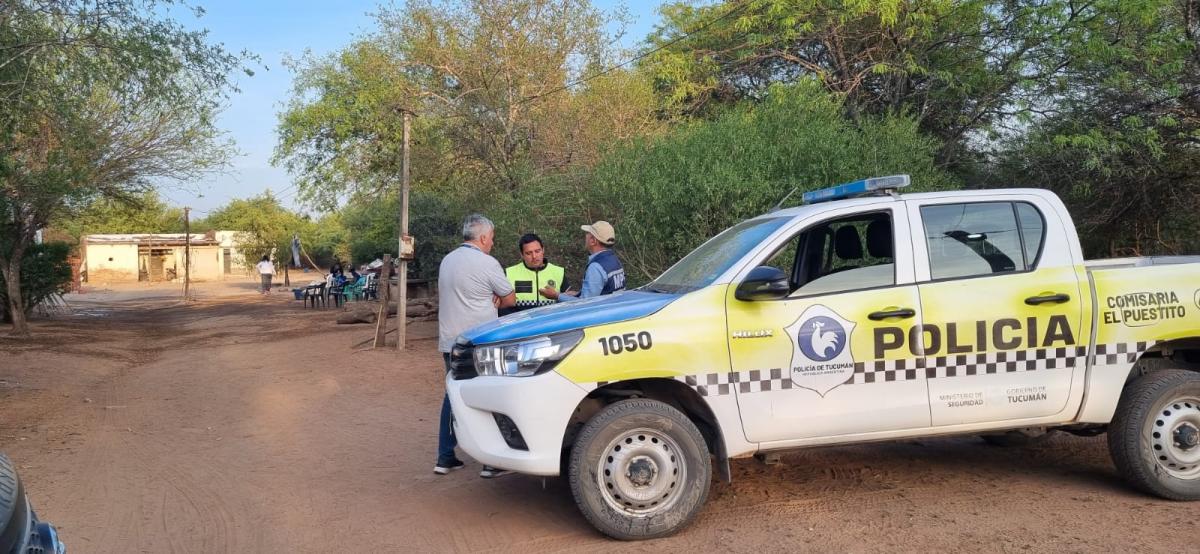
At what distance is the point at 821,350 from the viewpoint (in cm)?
525

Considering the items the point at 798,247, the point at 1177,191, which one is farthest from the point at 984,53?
the point at 798,247

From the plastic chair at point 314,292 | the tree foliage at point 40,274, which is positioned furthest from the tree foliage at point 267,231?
the tree foliage at point 40,274

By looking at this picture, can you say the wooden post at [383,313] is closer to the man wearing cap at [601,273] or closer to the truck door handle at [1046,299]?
the man wearing cap at [601,273]

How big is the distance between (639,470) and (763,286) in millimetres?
1209

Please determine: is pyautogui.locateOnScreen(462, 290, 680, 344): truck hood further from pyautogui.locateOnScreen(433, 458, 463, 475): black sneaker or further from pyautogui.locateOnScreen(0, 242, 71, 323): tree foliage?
pyautogui.locateOnScreen(0, 242, 71, 323): tree foliage

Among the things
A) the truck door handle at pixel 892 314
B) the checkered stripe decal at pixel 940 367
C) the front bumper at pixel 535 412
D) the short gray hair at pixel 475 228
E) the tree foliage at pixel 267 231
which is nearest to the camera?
the front bumper at pixel 535 412

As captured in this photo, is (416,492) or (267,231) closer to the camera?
(416,492)

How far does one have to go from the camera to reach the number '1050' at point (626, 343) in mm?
5090

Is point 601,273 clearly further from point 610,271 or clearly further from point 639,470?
point 639,470

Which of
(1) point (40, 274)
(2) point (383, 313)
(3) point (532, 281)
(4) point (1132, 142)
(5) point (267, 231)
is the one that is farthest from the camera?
(5) point (267, 231)

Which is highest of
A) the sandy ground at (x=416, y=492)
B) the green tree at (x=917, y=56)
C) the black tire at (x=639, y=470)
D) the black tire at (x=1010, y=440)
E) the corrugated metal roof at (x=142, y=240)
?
the green tree at (x=917, y=56)

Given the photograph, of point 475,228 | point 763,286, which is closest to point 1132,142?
point 475,228

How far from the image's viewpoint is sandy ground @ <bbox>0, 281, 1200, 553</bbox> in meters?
5.20

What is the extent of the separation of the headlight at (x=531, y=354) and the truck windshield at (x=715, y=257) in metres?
0.80
